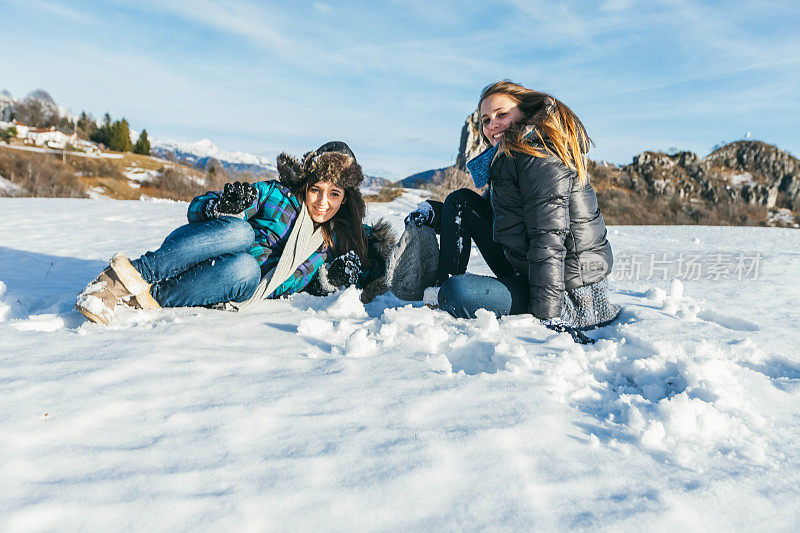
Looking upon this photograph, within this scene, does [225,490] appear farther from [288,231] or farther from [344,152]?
[344,152]

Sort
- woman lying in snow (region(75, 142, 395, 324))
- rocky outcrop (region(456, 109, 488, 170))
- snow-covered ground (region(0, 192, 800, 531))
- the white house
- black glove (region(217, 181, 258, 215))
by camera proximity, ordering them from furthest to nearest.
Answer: the white house
rocky outcrop (region(456, 109, 488, 170))
black glove (region(217, 181, 258, 215))
woman lying in snow (region(75, 142, 395, 324))
snow-covered ground (region(0, 192, 800, 531))

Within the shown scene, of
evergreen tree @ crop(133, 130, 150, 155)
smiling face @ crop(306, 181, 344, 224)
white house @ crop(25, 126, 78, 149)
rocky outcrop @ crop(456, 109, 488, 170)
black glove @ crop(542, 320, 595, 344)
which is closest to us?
black glove @ crop(542, 320, 595, 344)

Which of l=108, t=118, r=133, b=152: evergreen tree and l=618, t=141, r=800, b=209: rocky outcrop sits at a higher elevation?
l=618, t=141, r=800, b=209: rocky outcrop

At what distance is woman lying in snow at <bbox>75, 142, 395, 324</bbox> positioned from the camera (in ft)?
8.00

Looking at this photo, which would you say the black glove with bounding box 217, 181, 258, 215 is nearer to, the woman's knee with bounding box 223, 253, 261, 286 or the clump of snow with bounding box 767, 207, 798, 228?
the woman's knee with bounding box 223, 253, 261, 286

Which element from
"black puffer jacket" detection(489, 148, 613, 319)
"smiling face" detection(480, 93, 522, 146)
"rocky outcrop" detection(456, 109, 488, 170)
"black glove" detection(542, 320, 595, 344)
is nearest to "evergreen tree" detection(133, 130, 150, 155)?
"rocky outcrop" detection(456, 109, 488, 170)

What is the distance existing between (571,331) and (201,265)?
6.83 ft

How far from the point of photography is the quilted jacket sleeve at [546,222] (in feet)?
8.09

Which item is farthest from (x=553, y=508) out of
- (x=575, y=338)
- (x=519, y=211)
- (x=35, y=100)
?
(x=35, y=100)

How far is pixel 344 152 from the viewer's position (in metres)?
3.10

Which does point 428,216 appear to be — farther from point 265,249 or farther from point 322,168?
point 265,249

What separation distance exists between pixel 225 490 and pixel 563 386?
1216mm

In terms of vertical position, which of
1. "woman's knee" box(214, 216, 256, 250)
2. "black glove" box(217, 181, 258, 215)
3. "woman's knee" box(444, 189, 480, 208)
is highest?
"woman's knee" box(444, 189, 480, 208)

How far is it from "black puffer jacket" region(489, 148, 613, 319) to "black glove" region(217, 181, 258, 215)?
4.90 ft
